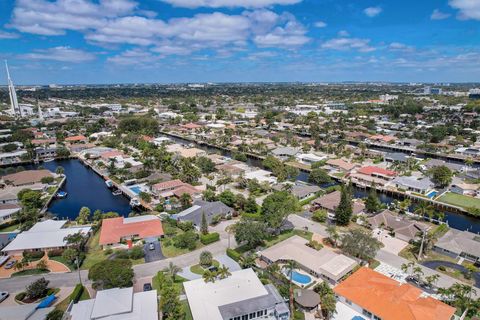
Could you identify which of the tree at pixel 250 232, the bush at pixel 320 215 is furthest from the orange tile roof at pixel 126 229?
the bush at pixel 320 215

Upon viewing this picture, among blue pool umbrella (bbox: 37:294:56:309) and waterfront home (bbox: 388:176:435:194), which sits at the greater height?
blue pool umbrella (bbox: 37:294:56:309)

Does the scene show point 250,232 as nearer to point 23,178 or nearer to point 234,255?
point 234,255

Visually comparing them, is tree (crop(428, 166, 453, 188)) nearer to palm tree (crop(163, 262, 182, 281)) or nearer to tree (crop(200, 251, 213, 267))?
tree (crop(200, 251, 213, 267))

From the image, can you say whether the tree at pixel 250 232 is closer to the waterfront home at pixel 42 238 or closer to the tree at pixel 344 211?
the tree at pixel 344 211

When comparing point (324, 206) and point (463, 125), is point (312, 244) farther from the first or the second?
point (463, 125)

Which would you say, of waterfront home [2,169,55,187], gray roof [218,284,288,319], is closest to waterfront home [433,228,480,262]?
gray roof [218,284,288,319]

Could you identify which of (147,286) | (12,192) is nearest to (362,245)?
(147,286)
